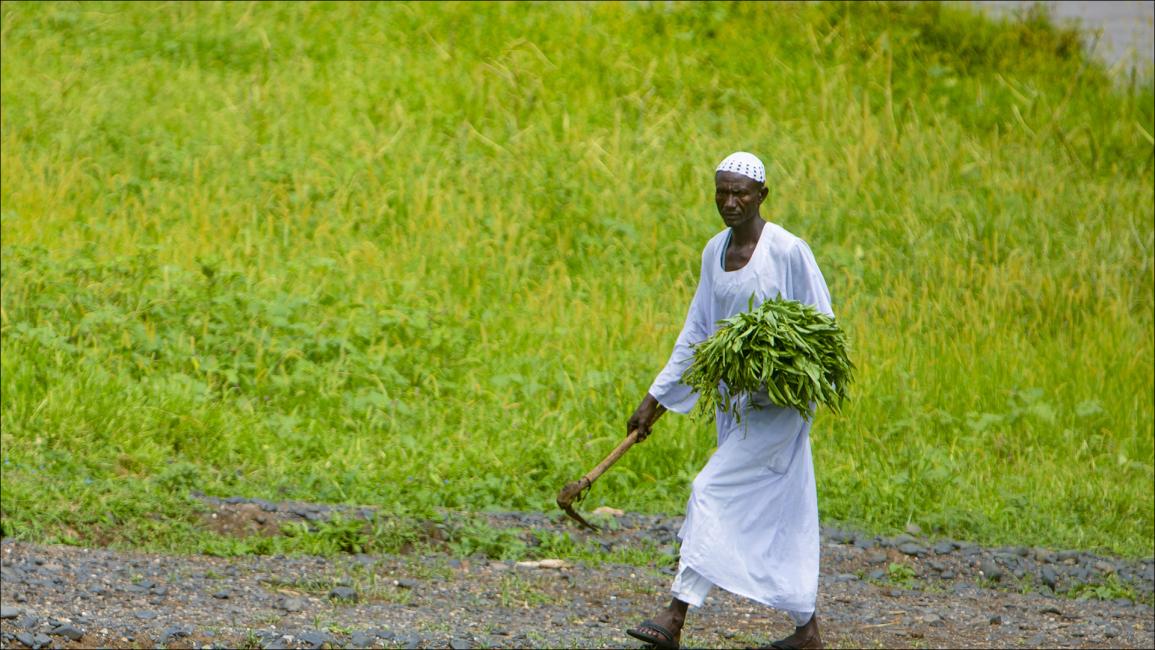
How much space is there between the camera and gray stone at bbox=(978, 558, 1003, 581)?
7.34m

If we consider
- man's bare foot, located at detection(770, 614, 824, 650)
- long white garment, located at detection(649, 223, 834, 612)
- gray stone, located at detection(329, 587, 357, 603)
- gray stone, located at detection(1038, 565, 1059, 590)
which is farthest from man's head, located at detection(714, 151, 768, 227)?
gray stone, located at detection(1038, 565, 1059, 590)

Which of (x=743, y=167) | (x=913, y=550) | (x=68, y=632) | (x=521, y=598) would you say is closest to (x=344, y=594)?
(x=521, y=598)

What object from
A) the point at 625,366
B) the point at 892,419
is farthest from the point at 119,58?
the point at 892,419

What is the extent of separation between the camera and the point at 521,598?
642 cm

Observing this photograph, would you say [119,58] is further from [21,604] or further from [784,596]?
[784,596]

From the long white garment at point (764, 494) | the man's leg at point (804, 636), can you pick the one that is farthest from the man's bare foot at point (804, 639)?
the long white garment at point (764, 494)

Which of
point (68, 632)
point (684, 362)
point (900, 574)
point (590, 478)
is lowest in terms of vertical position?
point (68, 632)

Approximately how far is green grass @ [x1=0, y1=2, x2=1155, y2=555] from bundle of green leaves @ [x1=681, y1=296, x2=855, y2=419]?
8.06ft

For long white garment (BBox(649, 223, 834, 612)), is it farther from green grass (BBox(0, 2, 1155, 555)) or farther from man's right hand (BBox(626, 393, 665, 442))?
green grass (BBox(0, 2, 1155, 555))

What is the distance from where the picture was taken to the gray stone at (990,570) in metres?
7.34

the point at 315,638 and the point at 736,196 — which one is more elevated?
the point at 736,196

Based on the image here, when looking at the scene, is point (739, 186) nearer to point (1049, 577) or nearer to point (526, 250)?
point (1049, 577)

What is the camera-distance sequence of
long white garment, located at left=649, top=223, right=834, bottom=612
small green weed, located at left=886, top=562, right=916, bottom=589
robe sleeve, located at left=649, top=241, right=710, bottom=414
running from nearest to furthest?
long white garment, located at left=649, top=223, right=834, bottom=612 → robe sleeve, located at left=649, top=241, right=710, bottom=414 → small green weed, located at left=886, top=562, right=916, bottom=589

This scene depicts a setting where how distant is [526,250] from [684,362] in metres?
5.35
